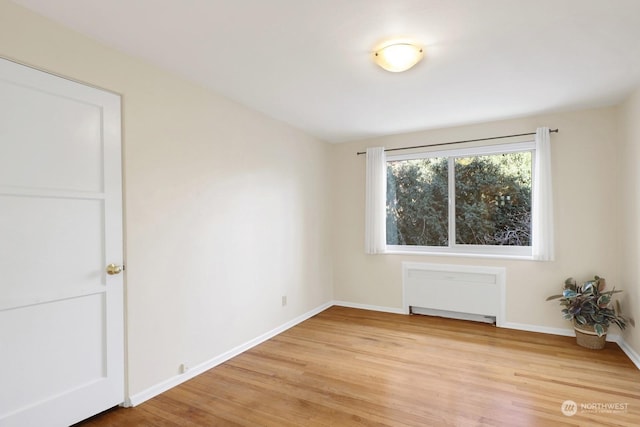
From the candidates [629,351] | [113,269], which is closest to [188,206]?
[113,269]

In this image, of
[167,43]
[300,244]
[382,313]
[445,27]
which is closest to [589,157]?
[445,27]

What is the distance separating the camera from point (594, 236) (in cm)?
349

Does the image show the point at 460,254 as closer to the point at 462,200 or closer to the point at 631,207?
the point at 462,200

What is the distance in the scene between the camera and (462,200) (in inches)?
168

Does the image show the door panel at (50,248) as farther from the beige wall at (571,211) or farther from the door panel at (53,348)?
the beige wall at (571,211)

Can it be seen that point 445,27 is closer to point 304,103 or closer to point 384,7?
point 384,7

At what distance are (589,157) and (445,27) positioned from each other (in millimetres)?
2665

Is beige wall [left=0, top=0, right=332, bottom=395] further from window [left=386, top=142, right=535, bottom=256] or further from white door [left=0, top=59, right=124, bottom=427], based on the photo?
window [left=386, top=142, right=535, bottom=256]

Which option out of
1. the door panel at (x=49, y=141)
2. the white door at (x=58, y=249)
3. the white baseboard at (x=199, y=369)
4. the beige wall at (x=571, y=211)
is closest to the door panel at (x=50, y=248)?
the white door at (x=58, y=249)

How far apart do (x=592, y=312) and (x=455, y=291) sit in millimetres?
1335

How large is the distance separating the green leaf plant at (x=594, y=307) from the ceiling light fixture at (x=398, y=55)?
2.83 meters

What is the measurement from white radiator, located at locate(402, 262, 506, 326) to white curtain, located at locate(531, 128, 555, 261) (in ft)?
1.62

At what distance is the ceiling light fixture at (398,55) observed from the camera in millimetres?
2152

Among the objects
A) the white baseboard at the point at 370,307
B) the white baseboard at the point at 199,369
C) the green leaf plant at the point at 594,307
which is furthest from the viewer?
the white baseboard at the point at 370,307
